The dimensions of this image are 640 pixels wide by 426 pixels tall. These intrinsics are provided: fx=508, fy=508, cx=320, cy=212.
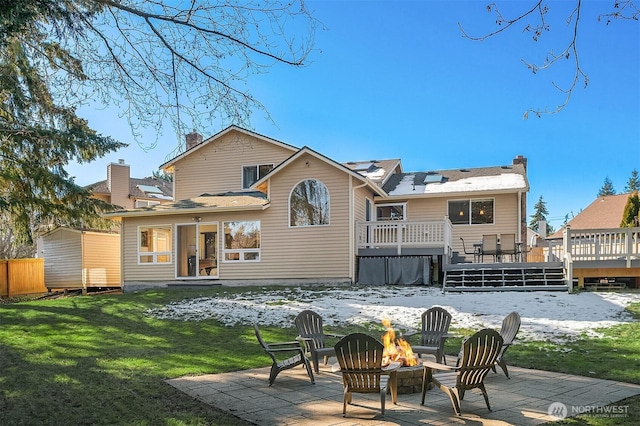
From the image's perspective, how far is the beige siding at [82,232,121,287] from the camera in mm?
25062

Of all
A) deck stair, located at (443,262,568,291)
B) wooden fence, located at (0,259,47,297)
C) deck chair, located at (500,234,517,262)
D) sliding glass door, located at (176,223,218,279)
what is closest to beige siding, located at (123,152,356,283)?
sliding glass door, located at (176,223,218,279)

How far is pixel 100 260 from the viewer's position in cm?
2594

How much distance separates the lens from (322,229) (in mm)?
18516

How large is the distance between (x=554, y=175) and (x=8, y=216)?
28.7 meters

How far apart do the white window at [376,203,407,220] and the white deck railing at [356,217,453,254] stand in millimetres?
3133

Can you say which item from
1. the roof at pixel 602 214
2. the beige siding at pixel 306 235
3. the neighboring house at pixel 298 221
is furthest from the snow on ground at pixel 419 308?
the roof at pixel 602 214

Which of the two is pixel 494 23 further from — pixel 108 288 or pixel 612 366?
pixel 108 288

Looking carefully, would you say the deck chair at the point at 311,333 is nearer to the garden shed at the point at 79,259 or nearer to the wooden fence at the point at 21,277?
the garden shed at the point at 79,259

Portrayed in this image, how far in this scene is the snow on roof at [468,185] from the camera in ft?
69.0

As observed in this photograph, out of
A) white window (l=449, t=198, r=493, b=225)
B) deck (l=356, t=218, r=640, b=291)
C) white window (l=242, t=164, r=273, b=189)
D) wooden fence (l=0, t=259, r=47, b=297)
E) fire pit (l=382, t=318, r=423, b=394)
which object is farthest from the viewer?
wooden fence (l=0, t=259, r=47, b=297)

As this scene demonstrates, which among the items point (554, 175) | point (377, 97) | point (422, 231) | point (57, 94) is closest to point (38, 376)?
point (57, 94)

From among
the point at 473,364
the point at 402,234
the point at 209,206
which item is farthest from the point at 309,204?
the point at 473,364

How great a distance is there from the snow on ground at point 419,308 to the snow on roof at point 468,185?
671cm

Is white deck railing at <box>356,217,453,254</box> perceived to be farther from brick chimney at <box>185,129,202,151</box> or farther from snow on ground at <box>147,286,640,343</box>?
brick chimney at <box>185,129,202,151</box>
